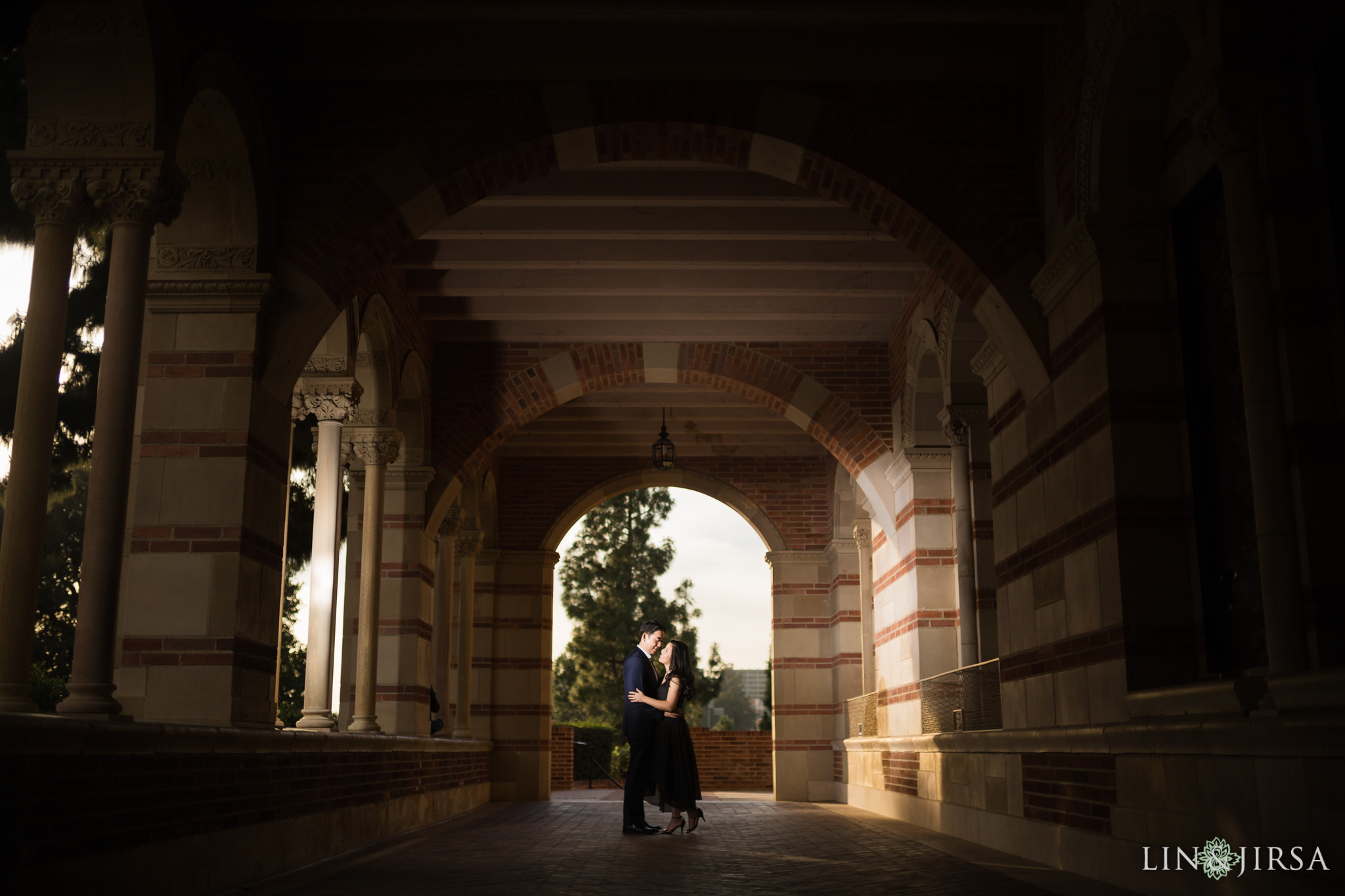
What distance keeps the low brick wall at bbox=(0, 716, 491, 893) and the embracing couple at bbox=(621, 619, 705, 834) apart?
197cm

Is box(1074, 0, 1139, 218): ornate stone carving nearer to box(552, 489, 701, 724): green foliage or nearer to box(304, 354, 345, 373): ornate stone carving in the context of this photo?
box(304, 354, 345, 373): ornate stone carving

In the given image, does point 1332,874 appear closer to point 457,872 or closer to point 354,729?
point 457,872

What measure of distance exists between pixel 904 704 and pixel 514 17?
7520 millimetres

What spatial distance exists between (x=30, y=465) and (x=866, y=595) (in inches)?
428

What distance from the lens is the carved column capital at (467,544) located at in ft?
51.9

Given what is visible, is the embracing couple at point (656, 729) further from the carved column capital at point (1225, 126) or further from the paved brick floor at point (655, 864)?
the carved column capital at point (1225, 126)

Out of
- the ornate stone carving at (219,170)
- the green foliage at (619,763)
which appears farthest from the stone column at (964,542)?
the green foliage at (619,763)

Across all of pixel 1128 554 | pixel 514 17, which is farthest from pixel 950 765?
pixel 514 17

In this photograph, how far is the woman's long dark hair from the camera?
28.9ft

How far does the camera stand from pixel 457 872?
626cm

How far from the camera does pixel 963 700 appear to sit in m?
9.79

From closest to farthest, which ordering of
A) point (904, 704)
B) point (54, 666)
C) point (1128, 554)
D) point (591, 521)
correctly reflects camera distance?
point (1128, 554) → point (904, 704) → point (54, 666) → point (591, 521)

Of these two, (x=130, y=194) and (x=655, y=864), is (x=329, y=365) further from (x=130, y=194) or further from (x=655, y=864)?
(x=655, y=864)

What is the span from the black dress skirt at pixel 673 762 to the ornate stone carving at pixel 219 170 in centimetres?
460
